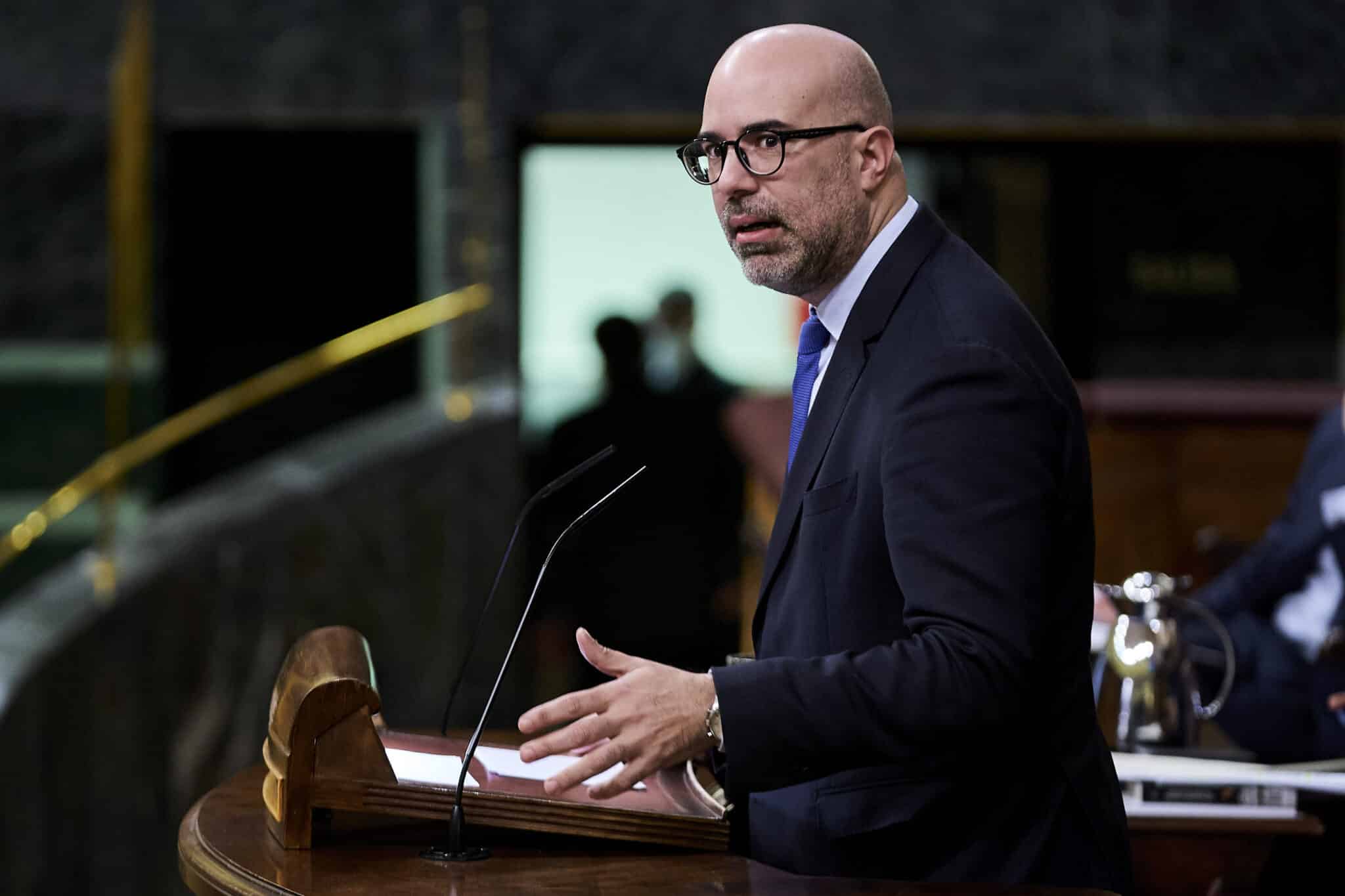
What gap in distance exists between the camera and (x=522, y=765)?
1.75 m

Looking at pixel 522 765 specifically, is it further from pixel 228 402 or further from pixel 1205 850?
pixel 228 402

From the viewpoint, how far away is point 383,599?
5105mm

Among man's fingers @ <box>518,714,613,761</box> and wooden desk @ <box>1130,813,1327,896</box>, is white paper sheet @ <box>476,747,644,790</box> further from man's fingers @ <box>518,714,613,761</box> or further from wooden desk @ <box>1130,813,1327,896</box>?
wooden desk @ <box>1130,813,1327,896</box>

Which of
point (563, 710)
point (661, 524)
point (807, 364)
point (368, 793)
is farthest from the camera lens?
point (661, 524)

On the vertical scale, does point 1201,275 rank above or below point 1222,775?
above

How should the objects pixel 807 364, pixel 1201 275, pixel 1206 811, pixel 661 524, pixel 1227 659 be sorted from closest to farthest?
pixel 807 364
pixel 1206 811
pixel 1227 659
pixel 1201 275
pixel 661 524

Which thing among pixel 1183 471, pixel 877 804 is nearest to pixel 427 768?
pixel 877 804

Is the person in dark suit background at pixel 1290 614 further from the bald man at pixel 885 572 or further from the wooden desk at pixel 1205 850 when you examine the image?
the bald man at pixel 885 572

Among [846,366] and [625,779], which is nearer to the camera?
[625,779]

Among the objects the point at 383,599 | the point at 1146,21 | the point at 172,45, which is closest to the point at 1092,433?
the point at 1146,21

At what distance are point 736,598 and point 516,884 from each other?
5.28 metres

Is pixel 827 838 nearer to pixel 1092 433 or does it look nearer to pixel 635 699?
pixel 635 699

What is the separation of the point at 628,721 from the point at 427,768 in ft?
0.97

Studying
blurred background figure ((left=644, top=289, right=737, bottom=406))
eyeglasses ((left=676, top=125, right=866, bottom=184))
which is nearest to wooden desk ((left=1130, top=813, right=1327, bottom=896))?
eyeglasses ((left=676, top=125, right=866, bottom=184))
